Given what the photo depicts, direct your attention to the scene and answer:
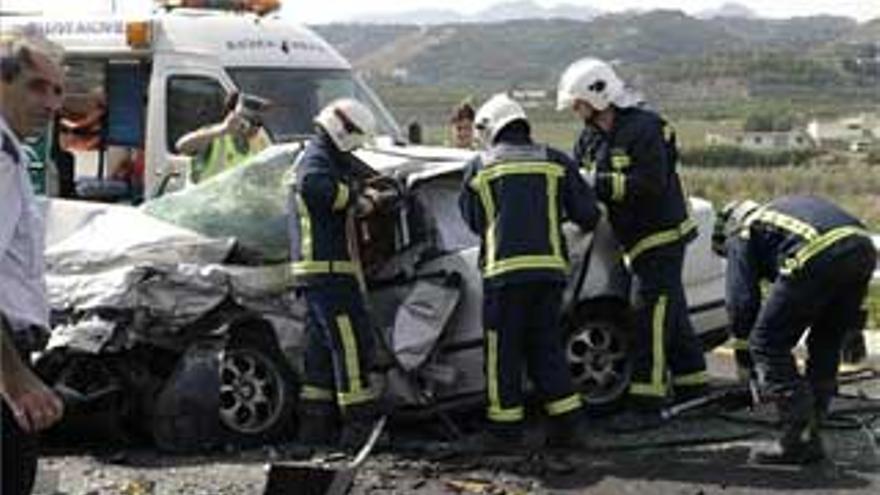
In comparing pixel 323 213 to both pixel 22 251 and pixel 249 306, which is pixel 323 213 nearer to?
pixel 249 306

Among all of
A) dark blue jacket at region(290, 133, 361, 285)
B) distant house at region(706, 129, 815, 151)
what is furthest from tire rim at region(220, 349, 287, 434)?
distant house at region(706, 129, 815, 151)

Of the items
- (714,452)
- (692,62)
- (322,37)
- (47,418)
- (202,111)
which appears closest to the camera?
(47,418)

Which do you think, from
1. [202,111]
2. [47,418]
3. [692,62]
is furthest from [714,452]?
[692,62]

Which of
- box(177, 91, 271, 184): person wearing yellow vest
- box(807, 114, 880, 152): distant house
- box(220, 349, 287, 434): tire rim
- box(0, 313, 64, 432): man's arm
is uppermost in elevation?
box(0, 313, 64, 432): man's arm

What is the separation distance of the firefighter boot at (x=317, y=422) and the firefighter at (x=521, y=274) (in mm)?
729

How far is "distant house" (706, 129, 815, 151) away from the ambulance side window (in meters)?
54.4

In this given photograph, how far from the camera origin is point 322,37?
41.1 feet

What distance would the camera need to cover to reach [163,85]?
1149 cm

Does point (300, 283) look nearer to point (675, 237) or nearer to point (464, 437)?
point (464, 437)

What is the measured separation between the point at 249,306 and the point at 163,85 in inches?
176

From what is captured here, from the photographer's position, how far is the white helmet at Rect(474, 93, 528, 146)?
7391 millimetres

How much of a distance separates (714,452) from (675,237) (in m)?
1.16

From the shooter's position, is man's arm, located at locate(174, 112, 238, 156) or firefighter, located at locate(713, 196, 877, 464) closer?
firefighter, located at locate(713, 196, 877, 464)

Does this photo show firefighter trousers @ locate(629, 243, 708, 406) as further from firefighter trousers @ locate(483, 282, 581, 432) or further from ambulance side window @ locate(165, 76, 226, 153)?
ambulance side window @ locate(165, 76, 226, 153)
